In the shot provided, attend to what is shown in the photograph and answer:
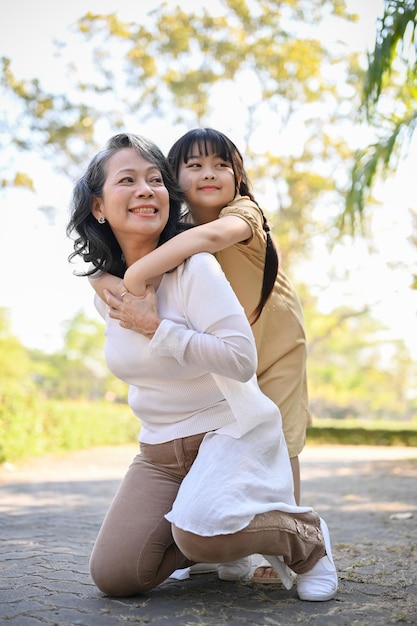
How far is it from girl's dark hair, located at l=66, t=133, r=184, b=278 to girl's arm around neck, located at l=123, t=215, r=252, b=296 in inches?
10.3

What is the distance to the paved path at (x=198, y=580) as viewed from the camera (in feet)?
7.46

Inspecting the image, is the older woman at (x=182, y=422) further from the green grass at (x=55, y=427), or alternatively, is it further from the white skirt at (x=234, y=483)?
the green grass at (x=55, y=427)

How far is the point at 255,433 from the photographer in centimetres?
249

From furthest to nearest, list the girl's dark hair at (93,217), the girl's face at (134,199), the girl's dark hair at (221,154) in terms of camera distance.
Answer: the girl's dark hair at (221,154) < the girl's dark hair at (93,217) < the girl's face at (134,199)

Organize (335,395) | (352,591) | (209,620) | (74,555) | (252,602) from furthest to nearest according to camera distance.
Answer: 1. (335,395)
2. (74,555)
3. (352,591)
4. (252,602)
5. (209,620)

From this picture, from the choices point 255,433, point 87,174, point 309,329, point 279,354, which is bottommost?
point 255,433

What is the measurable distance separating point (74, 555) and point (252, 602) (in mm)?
1288

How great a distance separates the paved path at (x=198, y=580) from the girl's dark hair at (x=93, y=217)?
1.23m

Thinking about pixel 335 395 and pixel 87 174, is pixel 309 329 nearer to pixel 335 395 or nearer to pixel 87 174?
pixel 335 395

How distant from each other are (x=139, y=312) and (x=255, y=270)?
2.02ft

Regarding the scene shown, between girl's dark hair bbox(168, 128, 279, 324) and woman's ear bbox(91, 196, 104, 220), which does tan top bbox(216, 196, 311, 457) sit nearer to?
girl's dark hair bbox(168, 128, 279, 324)

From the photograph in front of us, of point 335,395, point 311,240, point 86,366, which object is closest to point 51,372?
point 86,366

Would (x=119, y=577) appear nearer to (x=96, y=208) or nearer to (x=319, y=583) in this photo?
(x=319, y=583)

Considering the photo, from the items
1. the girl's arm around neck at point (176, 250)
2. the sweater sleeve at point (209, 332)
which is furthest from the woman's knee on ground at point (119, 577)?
the girl's arm around neck at point (176, 250)
